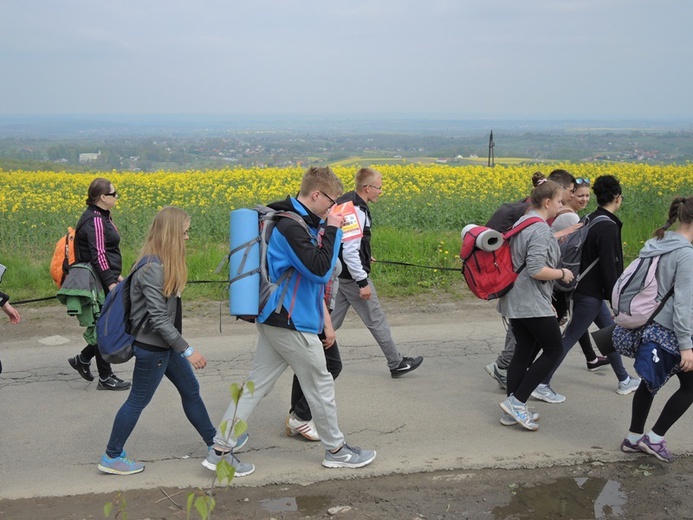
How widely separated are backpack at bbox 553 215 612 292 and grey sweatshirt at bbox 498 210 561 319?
456 millimetres

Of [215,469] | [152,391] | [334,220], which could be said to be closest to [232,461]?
[215,469]

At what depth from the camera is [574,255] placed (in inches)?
229

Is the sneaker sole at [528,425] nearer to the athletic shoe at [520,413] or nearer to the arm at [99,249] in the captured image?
the athletic shoe at [520,413]

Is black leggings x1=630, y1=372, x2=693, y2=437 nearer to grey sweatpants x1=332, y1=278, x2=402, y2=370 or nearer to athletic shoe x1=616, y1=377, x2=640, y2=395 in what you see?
athletic shoe x1=616, y1=377, x2=640, y2=395

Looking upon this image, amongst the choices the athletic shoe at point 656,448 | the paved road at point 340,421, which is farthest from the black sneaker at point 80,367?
the athletic shoe at point 656,448

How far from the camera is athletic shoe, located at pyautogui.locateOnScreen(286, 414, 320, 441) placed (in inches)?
208

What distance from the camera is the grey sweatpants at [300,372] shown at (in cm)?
457

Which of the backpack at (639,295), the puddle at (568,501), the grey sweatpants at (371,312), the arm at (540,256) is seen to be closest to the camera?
the puddle at (568,501)

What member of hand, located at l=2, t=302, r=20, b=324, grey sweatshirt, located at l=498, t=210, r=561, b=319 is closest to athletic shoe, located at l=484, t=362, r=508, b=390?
grey sweatshirt, located at l=498, t=210, r=561, b=319

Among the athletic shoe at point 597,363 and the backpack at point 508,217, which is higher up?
the backpack at point 508,217

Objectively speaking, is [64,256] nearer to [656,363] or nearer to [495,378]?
[495,378]

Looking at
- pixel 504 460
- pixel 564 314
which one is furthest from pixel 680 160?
pixel 504 460

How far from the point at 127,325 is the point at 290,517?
4.60 feet

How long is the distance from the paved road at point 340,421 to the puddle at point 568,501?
29cm
